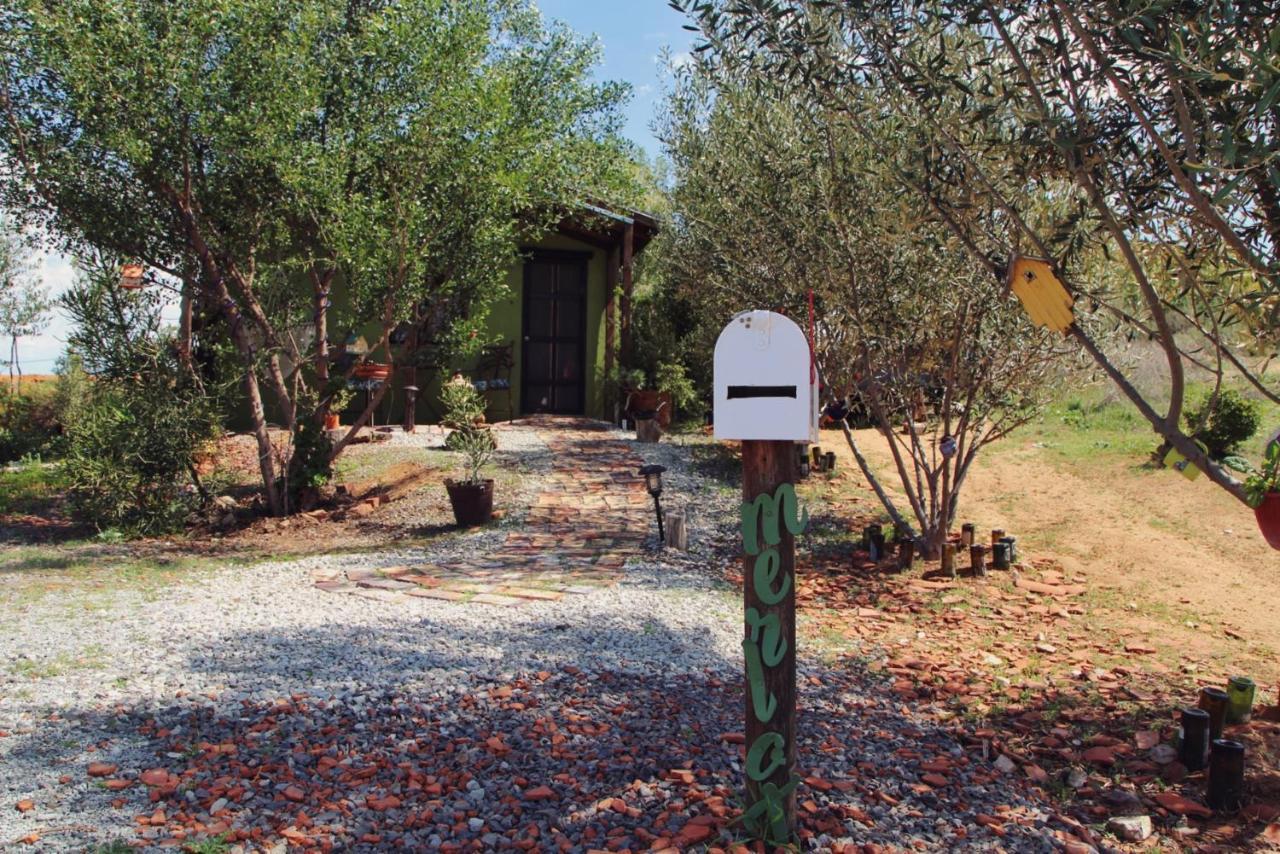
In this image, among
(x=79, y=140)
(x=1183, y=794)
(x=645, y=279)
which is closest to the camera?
(x=1183, y=794)

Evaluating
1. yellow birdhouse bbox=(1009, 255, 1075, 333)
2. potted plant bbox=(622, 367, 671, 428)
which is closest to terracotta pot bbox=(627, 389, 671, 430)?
potted plant bbox=(622, 367, 671, 428)

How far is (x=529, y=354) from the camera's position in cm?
1473

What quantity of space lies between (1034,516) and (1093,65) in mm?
6052

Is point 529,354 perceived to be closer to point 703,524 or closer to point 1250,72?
point 703,524

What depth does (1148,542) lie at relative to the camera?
Result: 7883mm

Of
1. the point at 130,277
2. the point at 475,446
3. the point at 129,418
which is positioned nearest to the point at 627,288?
the point at 475,446

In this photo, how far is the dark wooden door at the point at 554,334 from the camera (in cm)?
1472

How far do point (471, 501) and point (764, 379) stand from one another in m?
5.85

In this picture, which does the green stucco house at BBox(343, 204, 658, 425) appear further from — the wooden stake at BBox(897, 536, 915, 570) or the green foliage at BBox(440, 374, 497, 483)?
the wooden stake at BBox(897, 536, 915, 570)

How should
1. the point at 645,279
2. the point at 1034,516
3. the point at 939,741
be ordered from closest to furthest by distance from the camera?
1. the point at 939,741
2. the point at 1034,516
3. the point at 645,279

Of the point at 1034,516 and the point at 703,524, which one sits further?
the point at 1034,516

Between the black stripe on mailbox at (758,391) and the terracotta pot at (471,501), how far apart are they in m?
5.75

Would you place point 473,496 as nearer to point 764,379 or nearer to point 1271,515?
point 764,379

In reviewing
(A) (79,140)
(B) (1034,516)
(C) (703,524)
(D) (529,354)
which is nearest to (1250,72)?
(C) (703,524)
